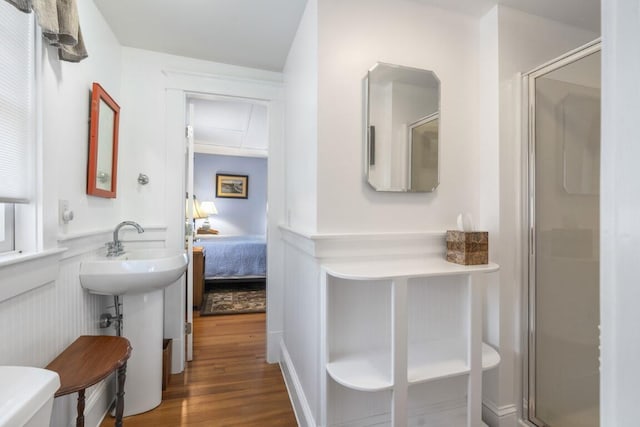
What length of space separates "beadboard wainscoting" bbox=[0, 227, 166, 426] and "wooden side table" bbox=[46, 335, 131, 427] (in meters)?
0.07

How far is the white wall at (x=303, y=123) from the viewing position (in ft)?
4.71

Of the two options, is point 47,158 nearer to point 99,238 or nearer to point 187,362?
point 99,238

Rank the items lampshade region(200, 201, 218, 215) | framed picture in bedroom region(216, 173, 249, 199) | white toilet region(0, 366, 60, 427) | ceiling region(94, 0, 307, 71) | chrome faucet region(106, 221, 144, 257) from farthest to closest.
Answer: framed picture in bedroom region(216, 173, 249, 199), lampshade region(200, 201, 218, 215), chrome faucet region(106, 221, 144, 257), ceiling region(94, 0, 307, 71), white toilet region(0, 366, 60, 427)

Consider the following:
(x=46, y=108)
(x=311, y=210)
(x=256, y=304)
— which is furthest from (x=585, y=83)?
(x=256, y=304)

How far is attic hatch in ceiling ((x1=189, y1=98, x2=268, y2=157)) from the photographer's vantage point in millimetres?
3211

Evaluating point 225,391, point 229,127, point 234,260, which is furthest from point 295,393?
point 229,127

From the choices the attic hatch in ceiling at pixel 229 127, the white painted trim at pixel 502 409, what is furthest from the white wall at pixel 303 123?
the white painted trim at pixel 502 409

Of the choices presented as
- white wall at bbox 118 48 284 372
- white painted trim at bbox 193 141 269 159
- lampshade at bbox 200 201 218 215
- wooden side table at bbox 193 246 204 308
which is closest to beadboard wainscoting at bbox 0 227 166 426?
white wall at bbox 118 48 284 372

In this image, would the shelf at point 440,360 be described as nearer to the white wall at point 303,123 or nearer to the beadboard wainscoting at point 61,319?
the white wall at point 303,123

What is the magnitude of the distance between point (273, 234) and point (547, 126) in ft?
6.12

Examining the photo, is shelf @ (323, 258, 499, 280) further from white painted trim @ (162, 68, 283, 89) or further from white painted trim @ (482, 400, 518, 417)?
white painted trim @ (162, 68, 283, 89)

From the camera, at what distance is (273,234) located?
2320 millimetres

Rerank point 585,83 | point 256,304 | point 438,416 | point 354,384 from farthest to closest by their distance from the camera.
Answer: point 256,304 < point 438,416 < point 585,83 < point 354,384

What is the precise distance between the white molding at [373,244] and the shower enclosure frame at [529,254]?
483mm
